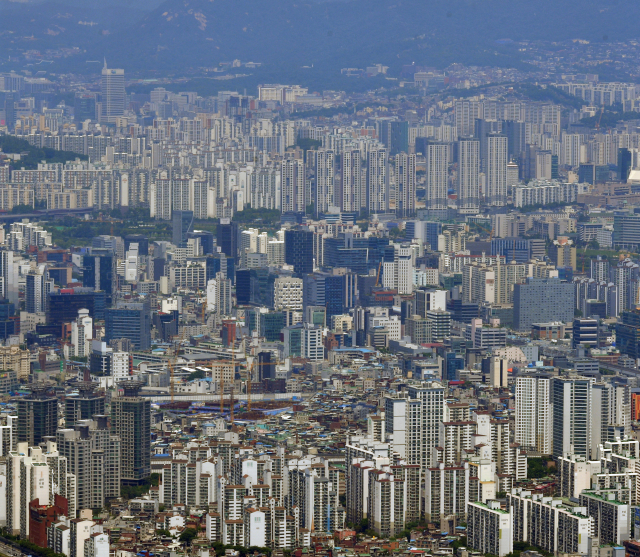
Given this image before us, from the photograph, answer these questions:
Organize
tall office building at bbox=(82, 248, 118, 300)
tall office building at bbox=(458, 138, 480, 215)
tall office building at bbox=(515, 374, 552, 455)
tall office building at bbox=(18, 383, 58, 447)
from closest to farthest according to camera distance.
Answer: tall office building at bbox=(18, 383, 58, 447)
tall office building at bbox=(515, 374, 552, 455)
tall office building at bbox=(82, 248, 118, 300)
tall office building at bbox=(458, 138, 480, 215)

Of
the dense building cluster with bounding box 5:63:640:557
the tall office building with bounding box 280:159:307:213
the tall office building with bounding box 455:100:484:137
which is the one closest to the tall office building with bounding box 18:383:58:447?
the dense building cluster with bounding box 5:63:640:557

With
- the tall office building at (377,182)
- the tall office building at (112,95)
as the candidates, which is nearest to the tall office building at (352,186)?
the tall office building at (377,182)

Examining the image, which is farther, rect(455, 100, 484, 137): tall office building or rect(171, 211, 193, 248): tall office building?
rect(455, 100, 484, 137): tall office building

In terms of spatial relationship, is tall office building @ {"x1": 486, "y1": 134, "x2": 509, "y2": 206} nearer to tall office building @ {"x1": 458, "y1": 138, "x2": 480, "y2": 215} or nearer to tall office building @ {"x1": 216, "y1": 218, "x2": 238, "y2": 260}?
tall office building @ {"x1": 458, "y1": 138, "x2": 480, "y2": 215}

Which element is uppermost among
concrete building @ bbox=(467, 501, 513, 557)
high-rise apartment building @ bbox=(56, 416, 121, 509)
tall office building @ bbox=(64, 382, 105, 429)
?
tall office building @ bbox=(64, 382, 105, 429)

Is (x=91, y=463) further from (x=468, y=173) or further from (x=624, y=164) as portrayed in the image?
(x=624, y=164)

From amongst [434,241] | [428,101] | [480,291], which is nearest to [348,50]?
[428,101]

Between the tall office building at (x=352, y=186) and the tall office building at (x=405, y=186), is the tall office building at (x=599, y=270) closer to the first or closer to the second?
the tall office building at (x=405, y=186)
